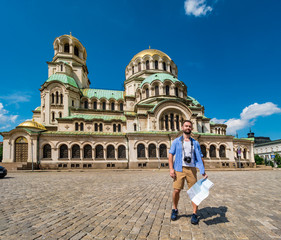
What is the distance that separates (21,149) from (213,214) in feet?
98.1

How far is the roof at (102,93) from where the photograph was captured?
4109cm

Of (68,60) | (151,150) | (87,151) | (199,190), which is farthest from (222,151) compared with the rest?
(68,60)

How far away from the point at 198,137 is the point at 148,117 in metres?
9.37

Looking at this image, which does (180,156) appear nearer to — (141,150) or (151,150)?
(141,150)

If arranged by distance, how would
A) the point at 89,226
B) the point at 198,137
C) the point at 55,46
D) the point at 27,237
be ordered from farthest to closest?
the point at 55,46, the point at 198,137, the point at 89,226, the point at 27,237

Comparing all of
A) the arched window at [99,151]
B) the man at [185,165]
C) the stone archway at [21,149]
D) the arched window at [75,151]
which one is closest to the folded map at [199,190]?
the man at [185,165]

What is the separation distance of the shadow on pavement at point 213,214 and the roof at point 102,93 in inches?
1503

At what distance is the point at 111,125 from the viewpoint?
34.9 m

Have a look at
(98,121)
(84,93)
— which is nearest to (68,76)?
(84,93)

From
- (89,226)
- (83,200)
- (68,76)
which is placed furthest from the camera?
(68,76)

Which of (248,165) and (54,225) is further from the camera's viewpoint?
(248,165)

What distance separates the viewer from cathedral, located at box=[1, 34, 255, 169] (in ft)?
89.0

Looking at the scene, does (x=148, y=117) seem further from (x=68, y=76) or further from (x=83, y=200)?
(x=83, y=200)

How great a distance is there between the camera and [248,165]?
110ft
